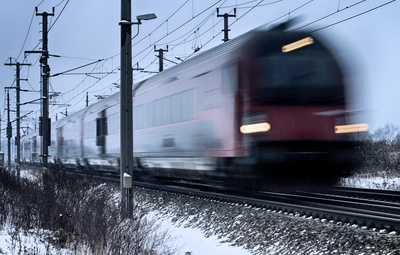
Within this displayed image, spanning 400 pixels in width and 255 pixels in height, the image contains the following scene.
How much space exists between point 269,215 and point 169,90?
19.6ft

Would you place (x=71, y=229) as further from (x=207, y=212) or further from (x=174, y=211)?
(x=174, y=211)

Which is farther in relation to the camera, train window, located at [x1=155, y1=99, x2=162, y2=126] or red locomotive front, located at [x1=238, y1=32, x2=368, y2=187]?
train window, located at [x1=155, y1=99, x2=162, y2=126]

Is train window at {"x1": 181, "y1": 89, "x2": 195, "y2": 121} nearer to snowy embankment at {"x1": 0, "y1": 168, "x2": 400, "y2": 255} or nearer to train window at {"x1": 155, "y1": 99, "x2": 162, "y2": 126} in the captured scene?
train window at {"x1": 155, "y1": 99, "x2": 162, "y2": 126}

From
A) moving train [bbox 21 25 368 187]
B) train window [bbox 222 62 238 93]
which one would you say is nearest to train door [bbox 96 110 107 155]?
moving train [bbox 21 25 368 187]

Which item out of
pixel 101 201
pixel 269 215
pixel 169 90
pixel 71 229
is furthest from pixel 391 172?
pixel 71 229

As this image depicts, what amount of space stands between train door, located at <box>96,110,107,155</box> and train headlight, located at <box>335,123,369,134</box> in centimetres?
1200

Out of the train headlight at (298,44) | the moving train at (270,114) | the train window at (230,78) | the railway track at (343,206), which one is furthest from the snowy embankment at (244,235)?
the train headlight at (298,44)

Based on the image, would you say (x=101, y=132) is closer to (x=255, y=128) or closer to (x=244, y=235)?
(x=255, y=128)

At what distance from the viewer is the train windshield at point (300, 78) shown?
1013cm

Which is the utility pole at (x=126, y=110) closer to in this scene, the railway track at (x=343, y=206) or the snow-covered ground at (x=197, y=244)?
the snow-covered ground at (x=197, y=244)

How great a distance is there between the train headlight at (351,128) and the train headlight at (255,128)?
62.5 inches

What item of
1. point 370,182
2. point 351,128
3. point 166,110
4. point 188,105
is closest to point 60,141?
point 166,110

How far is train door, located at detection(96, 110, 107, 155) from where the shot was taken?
67.5ft

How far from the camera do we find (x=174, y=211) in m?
12.2
